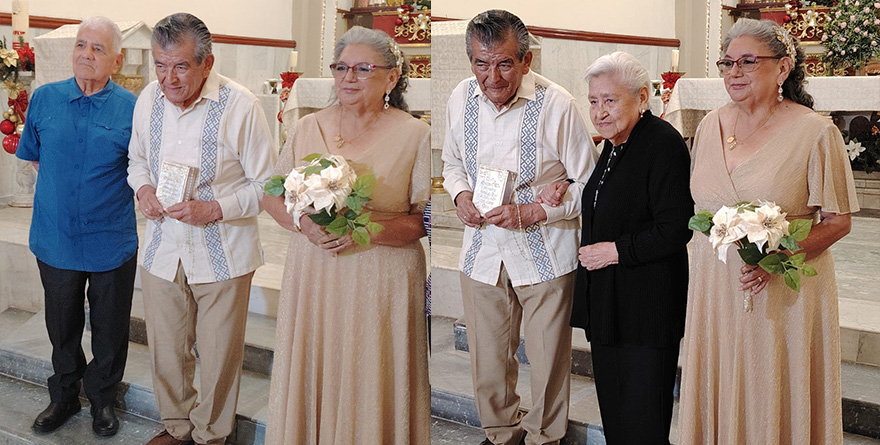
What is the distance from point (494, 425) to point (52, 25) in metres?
1.67

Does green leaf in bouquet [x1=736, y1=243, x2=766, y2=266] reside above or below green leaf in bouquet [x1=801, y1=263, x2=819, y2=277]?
above

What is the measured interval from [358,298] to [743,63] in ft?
3.67

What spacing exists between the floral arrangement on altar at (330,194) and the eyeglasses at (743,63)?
919 mm

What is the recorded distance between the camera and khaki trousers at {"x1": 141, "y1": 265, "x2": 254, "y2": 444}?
2.11 m

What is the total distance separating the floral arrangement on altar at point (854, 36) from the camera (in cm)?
192

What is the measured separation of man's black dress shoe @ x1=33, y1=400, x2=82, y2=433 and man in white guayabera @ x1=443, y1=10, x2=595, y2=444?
126 cm

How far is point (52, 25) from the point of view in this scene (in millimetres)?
2227

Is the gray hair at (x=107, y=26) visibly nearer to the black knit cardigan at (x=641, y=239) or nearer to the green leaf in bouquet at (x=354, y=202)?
the green leaf in bouquet at (x=354, y=202)

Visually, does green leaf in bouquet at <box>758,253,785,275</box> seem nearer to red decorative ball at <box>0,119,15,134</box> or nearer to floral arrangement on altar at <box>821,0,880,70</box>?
floral arrangement on altar at <box>821,0,880,70</box>

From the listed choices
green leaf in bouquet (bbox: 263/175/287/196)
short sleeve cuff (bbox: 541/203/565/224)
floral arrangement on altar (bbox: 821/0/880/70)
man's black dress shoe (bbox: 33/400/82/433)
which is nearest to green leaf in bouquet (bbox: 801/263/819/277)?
floral arrangement on altar (bbox: 821/0/880/70)

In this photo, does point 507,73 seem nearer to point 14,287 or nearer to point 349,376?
point 349,376

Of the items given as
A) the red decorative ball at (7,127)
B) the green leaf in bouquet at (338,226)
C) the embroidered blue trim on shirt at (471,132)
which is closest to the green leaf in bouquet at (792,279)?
the embroidered blue trim on shirt at (471,132)

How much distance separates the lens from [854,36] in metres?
1.93

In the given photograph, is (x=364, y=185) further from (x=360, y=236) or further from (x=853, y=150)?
(x=853, y=150)
